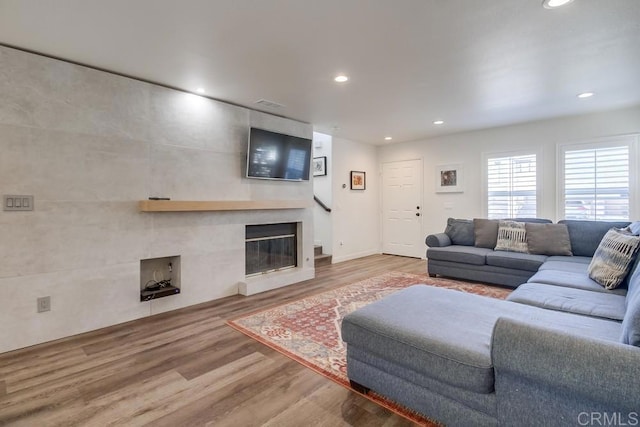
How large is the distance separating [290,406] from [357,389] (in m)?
0.43

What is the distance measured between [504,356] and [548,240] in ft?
12.1

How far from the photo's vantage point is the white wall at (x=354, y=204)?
20.1 ft

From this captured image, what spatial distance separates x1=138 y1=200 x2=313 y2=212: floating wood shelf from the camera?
317 cm

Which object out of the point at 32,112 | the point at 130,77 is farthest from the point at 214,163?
the point at 32,112

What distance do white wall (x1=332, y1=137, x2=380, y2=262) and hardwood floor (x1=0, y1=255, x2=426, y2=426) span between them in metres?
3.59

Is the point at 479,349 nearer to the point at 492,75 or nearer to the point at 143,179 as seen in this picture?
the point at 492,75

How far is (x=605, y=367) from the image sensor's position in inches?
43.6

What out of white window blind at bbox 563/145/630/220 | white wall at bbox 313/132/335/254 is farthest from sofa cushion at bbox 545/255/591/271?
white wall at bbox 313/132/335/254

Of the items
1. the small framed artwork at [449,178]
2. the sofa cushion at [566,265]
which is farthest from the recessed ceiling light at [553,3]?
the small framed artwork at [449,178]

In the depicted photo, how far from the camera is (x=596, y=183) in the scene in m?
4.57

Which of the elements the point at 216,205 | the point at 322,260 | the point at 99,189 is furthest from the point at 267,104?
the point at 322,260

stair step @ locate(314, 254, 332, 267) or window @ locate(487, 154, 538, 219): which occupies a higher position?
window @ locate(487, 154, 538, 219)

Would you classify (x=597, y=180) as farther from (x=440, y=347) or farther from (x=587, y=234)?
(x=440, y=347)

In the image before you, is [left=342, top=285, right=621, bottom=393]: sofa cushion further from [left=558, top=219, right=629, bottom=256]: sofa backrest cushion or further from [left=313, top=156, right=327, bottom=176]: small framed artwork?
[left=313, top=156, right=327, bottom=176]: small framed artwork
